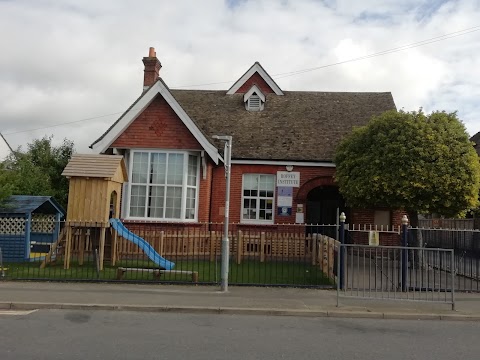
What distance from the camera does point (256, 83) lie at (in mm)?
24906

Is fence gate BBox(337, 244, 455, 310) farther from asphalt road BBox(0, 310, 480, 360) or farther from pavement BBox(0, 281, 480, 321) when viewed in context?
asphalt road BBox(0, 310, 480, 360)

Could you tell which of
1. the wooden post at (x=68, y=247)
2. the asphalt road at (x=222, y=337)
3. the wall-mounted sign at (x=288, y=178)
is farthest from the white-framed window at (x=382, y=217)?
the wooden post at (x=68, y=247)

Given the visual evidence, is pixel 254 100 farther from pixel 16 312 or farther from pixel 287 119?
pixel 16 312

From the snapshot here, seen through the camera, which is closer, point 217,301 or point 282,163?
point 217,301

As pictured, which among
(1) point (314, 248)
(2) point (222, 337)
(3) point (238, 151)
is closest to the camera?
(2) point (222, 337)

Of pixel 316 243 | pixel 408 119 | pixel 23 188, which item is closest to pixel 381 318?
pixel 316 243

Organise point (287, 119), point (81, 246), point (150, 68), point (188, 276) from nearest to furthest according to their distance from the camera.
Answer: point (188, 276)
point (81, 246)
point (287, 119)
point (150, 68)

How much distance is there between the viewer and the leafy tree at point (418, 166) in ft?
46.1

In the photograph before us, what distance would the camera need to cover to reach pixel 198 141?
1686 cm

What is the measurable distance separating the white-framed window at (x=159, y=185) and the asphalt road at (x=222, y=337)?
335 inches

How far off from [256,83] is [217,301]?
56.0 ft

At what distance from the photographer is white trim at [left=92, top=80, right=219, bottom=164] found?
16.7 m

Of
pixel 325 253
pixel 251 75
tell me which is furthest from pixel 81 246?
Answer: pixel 251 75

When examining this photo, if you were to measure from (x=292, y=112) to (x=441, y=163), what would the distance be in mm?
8322
